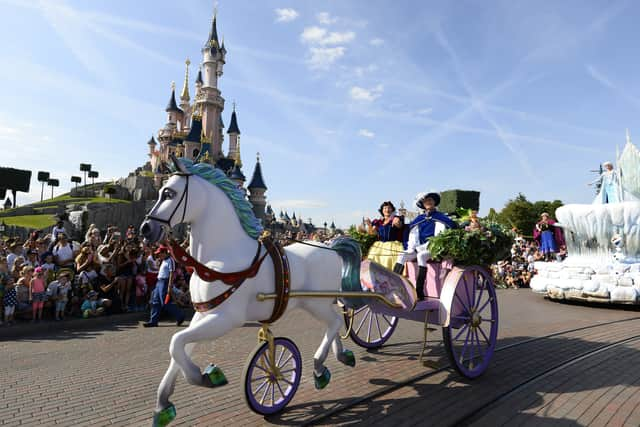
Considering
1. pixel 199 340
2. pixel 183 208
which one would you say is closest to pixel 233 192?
pixel 183 208

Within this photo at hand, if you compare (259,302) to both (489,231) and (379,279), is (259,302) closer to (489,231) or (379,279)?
(379,279)

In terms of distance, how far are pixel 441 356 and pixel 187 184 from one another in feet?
A: 15.5

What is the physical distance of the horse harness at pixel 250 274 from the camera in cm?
323

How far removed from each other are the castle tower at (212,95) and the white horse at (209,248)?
5752 cm

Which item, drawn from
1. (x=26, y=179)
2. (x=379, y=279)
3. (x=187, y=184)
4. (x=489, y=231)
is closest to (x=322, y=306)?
(x=379, y=279)

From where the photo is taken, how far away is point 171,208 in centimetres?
317

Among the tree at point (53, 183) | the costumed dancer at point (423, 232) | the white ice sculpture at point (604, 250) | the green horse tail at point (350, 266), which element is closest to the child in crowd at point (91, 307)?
the green horse tail at point (350, 266)

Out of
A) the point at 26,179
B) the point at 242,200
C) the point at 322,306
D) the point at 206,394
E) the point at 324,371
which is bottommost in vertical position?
the point at 206,394

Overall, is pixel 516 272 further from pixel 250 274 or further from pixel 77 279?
pixel 250 274

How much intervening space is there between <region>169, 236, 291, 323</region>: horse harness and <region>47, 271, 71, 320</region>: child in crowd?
257 inches

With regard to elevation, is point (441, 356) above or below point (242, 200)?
below

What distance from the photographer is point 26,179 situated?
1612 inches

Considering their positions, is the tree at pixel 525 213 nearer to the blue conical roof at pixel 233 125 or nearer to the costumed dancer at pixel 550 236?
the costumed dancer at pixel 550 236

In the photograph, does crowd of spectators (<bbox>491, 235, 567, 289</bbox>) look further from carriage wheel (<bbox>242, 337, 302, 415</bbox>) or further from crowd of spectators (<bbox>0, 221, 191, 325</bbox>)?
carriage wheel (<bbox>242, 337, 302, 415</bbox>)
